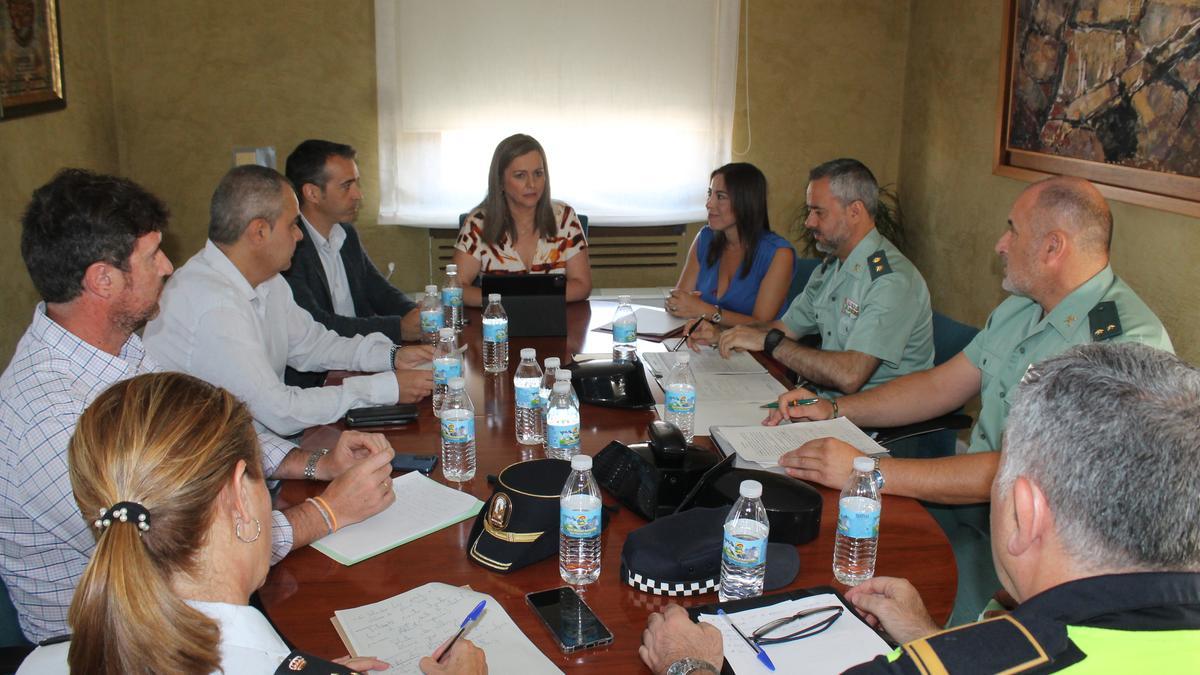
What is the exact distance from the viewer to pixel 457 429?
81.7 inches

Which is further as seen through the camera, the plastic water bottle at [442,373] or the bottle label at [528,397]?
the plastic water bottle at [442,373]

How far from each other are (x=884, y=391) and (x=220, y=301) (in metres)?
1.90

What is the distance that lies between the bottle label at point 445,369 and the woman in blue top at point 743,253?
4.63 feet

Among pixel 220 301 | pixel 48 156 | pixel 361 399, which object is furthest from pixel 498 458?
pixel 48 156

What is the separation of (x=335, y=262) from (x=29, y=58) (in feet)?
5.80

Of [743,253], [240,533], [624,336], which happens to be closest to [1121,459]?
[240,533]

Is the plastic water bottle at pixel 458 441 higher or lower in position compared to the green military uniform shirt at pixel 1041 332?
lower

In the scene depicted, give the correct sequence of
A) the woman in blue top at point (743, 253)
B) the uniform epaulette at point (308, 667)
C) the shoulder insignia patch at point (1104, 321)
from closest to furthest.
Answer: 1. the uniform epaulette at point (308, 667)
2. the shoulder insignia patch at point (1104, 321)
3. the woman in blue top at point (743, 253)

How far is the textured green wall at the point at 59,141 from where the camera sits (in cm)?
405

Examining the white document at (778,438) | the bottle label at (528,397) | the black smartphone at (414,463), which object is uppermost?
the bottle label at (528,397)

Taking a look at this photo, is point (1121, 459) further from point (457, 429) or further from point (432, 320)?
point (432, 320)

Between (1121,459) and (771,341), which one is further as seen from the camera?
(771,341)

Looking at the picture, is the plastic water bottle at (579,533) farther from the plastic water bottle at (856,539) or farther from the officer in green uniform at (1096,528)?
the officer in green uniform at (1096,528)

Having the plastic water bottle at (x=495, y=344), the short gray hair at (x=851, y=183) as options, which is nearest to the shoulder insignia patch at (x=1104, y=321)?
the short gray hair at (x=851, y=183)
